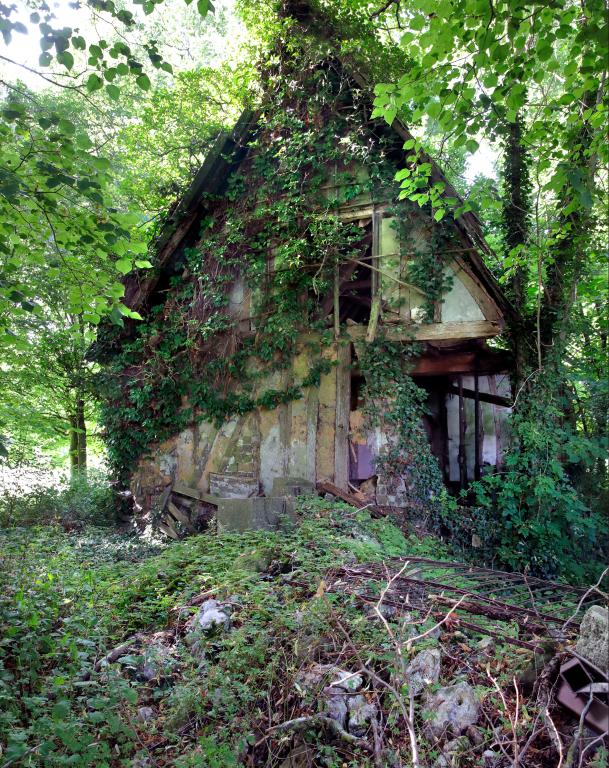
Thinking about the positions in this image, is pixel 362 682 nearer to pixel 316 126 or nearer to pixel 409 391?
pixel 409 391

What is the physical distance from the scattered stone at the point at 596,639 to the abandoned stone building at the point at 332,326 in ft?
17.7

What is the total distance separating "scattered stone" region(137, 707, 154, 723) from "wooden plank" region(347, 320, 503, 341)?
6363 mm

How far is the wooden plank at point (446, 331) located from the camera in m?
8.25

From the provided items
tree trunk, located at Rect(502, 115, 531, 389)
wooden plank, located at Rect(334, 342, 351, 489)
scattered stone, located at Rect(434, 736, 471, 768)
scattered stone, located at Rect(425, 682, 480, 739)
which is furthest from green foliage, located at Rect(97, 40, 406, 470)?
scattered stone, located at Rect(434, 736, 471, 768)

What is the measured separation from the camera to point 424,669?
10.8ft

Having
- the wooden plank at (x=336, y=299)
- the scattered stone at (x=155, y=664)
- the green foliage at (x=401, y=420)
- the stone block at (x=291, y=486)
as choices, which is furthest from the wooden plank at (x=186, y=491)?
the scattered stone at (x=155, y=664)

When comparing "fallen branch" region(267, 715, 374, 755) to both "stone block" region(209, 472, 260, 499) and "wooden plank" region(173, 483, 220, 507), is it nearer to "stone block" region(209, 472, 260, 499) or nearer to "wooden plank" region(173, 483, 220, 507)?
"stone block" region(209, 472, 260, 499)

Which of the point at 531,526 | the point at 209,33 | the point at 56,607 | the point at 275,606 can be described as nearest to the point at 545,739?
the point at 275,606

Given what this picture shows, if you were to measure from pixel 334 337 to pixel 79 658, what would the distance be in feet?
20.6

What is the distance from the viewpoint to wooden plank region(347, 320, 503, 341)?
8250 millimetres

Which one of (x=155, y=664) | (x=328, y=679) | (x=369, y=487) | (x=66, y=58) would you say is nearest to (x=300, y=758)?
(x=328, y=679)

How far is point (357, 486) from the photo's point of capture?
8781 mm

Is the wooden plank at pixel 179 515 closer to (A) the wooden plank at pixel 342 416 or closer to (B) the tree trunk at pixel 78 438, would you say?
(A) the wooden plank at pixel 342 416

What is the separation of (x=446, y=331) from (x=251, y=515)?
3.97 meters
